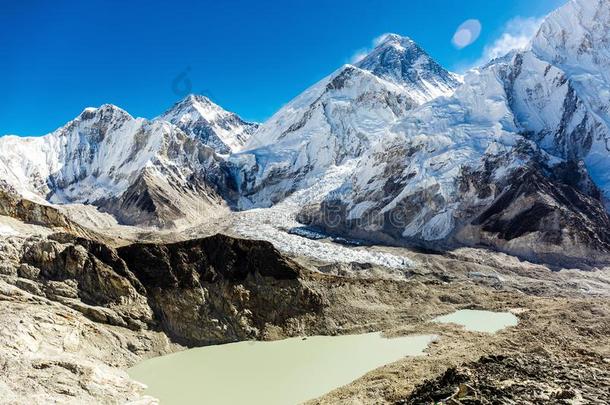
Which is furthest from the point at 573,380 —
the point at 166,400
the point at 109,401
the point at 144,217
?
the point at 144,217

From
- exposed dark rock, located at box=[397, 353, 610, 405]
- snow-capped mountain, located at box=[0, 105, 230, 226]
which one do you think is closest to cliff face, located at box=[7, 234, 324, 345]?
exposed dark rock, located at box=[397, 353, 610, 405]

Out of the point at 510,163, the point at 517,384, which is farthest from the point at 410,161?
the point at 517,384

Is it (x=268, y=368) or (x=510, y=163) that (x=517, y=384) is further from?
(x=510, y=163)

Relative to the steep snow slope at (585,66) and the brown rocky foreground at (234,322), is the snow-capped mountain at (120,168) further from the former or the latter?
the steep snow slope at (585,66)

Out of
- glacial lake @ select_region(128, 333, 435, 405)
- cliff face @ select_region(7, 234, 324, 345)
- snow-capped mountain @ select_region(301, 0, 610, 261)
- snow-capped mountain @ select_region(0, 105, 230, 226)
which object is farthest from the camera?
snow-capped mountain @ select_region(0, 105, 230, 226)

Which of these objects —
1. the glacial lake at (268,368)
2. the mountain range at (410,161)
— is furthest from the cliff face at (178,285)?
the mountain range at (410,161)

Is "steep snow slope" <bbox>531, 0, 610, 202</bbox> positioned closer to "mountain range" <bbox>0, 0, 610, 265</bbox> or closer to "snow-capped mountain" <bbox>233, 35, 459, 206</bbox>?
"mountain range" <bbox>0, 0, 610, 265</bbox>

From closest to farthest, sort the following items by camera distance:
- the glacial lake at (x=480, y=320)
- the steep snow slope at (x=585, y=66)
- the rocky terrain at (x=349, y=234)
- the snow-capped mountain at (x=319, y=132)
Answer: the rocky terrain at (x=349, y=234) → the glacial lake at (x=480, y=320) → the steep snow slope at (x=585, y=66) → the snow-capped mountain at (x=319, y=132)
